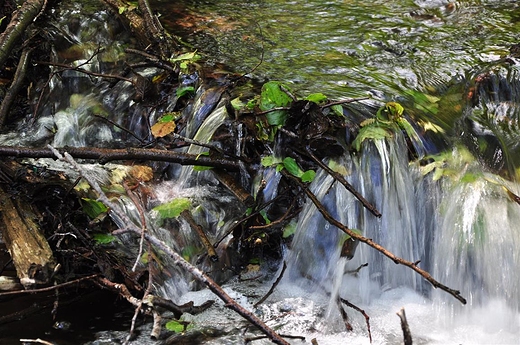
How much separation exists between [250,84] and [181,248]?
139cm

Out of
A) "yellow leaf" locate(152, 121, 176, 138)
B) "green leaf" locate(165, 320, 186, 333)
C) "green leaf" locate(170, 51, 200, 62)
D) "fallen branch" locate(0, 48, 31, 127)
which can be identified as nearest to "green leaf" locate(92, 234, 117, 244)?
"green leaf" locate(165, 320, 186, 333)

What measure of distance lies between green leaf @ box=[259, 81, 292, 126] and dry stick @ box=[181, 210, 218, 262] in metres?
0.75

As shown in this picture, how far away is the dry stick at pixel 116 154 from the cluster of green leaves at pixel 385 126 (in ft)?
2.79

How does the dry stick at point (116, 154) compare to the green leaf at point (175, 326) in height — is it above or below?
above

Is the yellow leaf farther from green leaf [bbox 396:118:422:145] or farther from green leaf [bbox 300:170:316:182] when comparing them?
green leaf [bbox 396:118:422:145]

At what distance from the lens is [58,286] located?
3174 millimetres

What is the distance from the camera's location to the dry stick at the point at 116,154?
11.7 feet

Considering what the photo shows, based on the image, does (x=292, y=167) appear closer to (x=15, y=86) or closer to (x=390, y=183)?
(x=390, y=183)

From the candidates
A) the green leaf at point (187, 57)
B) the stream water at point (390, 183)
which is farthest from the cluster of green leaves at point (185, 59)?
the stream water at point (390, 183)

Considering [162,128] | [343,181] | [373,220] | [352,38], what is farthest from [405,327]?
[352,38]

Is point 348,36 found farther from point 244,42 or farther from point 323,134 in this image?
point 323,134

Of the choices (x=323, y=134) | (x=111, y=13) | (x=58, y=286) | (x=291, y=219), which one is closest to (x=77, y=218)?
(x=58, y=286)

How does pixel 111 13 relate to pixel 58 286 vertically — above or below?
above

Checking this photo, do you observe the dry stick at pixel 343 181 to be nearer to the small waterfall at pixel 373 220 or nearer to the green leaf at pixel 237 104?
the small waterfall at pixel 373 220
